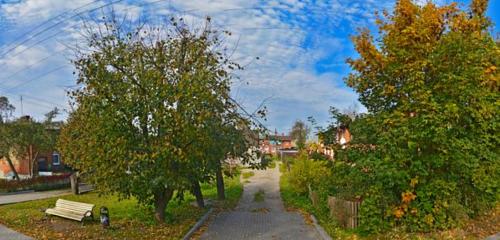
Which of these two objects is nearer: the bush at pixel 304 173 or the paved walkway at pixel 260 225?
the paved walkway at pixel 260 225

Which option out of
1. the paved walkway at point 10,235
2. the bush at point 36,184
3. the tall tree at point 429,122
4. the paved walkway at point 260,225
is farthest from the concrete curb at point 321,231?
the bush at point 36,184

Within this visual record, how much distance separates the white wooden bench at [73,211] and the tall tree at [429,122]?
24.9 feet

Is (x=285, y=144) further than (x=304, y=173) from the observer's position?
Yes

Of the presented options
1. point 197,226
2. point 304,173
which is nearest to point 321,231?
point 197,226

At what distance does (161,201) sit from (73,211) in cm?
284

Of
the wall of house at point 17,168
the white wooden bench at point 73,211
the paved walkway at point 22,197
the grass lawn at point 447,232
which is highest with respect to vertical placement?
the wall of house at point 17,168

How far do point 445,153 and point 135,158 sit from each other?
23.4 ft

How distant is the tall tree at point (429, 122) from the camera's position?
32.0 feet

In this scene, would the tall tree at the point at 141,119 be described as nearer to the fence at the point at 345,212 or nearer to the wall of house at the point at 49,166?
the fence at the point at 345,212

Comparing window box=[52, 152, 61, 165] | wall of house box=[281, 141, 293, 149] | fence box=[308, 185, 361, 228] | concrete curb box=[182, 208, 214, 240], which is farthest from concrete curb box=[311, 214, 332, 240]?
wall of house box=[281, 141, 293, 149]

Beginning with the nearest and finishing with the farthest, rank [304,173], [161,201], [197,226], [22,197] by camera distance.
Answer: [197,226] < [161,201] < [304,173] < [22,197]

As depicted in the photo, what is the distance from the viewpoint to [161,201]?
40.1 feet

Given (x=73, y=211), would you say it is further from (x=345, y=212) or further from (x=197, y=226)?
(x=345, y=212)

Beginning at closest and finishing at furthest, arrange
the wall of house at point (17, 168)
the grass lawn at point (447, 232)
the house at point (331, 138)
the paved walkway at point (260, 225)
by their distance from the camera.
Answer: the grass lawn at point (447, 232) → the paved walkway at point (260, 225) → the house at point (331, 138) → the wall of house at point (17, 168)
